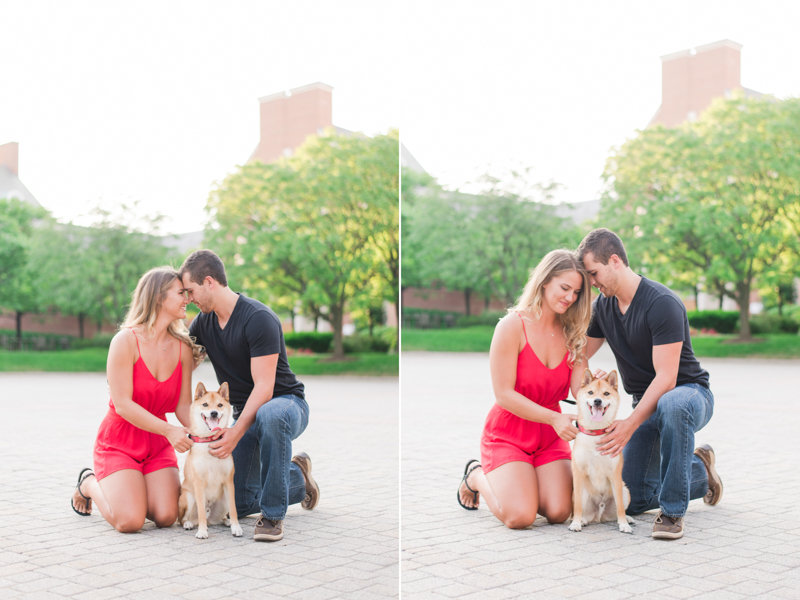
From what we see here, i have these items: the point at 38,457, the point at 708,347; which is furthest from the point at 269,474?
the point at 708,347

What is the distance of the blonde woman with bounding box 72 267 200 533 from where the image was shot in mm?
4707

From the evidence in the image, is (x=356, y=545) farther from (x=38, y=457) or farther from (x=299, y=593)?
(x=38, y=457)

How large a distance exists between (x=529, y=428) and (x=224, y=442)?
6.36ft

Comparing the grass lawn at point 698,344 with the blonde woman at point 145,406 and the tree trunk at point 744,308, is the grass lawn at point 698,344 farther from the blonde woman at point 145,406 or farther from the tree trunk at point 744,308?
the blonde woman at point 145,406

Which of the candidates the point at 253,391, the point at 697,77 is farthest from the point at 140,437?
the point at 697,77

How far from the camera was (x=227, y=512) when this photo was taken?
15.9 ft

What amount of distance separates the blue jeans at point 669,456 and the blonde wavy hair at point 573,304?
0.63 meters

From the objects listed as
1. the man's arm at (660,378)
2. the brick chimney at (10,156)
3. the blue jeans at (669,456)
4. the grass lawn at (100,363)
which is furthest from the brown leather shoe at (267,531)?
the brick chimney at (10,156)

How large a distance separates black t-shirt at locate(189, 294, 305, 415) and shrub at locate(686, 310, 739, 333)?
98.6 ft

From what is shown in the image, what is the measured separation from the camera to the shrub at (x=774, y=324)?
30.6 meters

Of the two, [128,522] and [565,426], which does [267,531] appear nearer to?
[128,522]

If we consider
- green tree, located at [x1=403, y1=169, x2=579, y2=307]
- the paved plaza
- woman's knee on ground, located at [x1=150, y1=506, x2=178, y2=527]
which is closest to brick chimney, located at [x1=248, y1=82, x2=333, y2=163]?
green tree, located at [x1=403, y1=169, x2=579, y2=307]

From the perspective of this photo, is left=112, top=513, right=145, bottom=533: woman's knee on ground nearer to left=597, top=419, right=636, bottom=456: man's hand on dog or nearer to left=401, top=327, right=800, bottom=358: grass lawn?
left=597, top=419, right=636, bottom=456: man's hand on dog

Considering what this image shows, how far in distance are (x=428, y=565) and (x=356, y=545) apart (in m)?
0.60
